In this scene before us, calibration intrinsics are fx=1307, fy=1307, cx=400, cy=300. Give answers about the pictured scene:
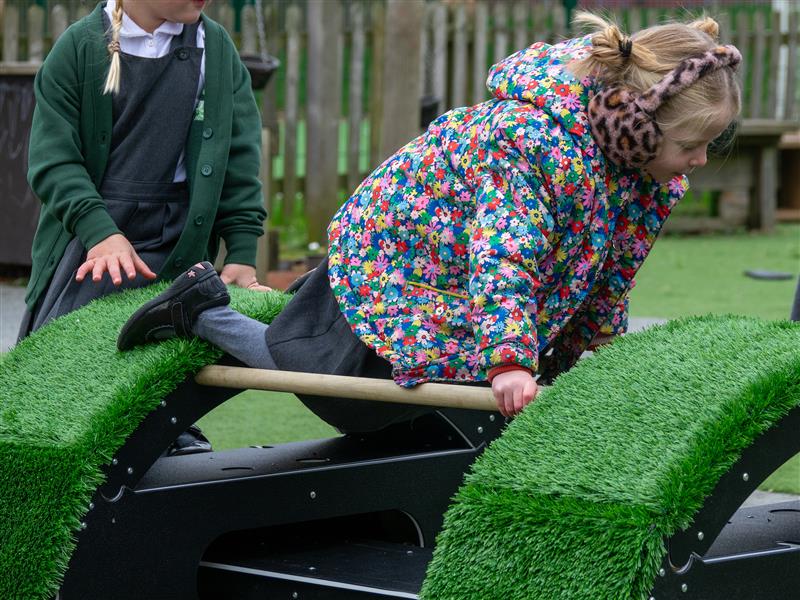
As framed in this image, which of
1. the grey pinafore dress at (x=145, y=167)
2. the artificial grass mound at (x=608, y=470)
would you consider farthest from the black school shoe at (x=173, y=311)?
the artificial grass mound at (x=608, y=470)

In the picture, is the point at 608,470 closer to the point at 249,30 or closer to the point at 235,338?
the point at 235,338

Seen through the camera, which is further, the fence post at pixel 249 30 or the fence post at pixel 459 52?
the fence post at pixel 459 52

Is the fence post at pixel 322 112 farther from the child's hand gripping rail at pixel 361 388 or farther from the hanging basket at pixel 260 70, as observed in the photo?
the child's hand gripping rail at pixel 361 388

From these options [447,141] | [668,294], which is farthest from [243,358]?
[668,294]

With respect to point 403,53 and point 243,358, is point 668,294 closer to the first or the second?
point 403,53

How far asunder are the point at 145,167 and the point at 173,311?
1.98 ft

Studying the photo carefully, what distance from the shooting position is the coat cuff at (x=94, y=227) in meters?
3.16

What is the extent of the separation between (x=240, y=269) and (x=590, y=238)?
1.26 meters

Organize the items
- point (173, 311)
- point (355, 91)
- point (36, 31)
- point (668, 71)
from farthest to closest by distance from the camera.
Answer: point (355, 91) < point (36, 31) < point (173, 311) < point (668, 71)

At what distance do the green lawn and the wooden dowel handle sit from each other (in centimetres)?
177

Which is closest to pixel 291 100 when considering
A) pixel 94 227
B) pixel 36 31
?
pixel 36 31

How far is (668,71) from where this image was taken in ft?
8.02

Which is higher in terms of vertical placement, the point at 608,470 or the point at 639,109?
the point at 639,109

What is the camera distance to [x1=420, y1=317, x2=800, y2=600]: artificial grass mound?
1.99m
